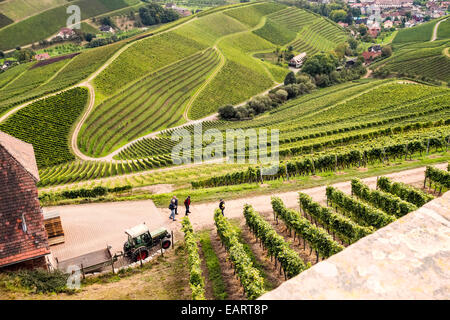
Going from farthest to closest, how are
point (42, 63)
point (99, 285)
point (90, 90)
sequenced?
1. point (42, 63)
2. point (90, 90)
3. point (99, 285)

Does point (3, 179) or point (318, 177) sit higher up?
point (3, 179)

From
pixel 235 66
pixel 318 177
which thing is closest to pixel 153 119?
pixel 235 66

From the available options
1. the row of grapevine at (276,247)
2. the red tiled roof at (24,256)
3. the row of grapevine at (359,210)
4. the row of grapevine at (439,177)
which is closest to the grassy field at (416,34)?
the row of grapevine at (439,177)

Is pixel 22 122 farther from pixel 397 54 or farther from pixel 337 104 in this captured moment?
pixel 397 54

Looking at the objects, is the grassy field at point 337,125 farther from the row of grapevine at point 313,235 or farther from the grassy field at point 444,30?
the grassy field at point 444,30

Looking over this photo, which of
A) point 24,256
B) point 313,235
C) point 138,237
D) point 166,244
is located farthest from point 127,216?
point 313,235

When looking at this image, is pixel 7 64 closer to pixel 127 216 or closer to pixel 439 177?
pixel 127 216

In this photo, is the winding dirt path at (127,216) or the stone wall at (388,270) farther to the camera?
the winding dirt path at (127,216)

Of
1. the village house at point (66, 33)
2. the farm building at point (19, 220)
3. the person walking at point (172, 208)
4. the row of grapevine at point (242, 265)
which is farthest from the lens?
the village house at point (66, 33)
